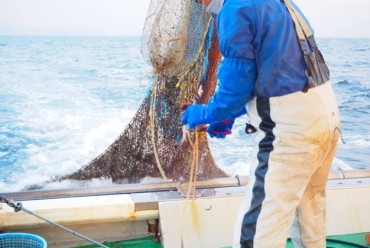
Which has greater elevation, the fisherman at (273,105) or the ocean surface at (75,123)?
the fisherman at (273,105)

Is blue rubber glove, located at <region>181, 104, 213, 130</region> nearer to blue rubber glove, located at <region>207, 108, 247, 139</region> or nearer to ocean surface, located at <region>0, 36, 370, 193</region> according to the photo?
blue rubber glove, located at <region>207, 108, 247, 139</region>

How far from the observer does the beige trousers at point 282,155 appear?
6.06 feet

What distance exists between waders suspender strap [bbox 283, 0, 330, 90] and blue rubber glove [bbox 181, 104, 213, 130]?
487 millimetres

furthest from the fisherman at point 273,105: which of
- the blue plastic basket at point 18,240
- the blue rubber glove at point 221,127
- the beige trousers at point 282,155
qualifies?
the blue plastic basket at point 18,240

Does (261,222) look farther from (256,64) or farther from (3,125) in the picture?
(3,125)

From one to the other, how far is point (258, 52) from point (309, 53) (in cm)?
26

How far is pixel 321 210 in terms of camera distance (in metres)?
2.21

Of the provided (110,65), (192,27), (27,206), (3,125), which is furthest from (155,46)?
(110,65)

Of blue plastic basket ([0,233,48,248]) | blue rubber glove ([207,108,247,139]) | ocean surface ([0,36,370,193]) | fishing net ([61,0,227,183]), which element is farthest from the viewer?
ocean surface ([0,36,370,193])

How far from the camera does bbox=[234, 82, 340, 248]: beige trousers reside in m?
1.85

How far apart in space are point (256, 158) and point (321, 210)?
0.53m

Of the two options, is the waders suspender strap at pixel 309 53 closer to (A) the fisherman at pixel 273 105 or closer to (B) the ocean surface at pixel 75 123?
(A) the fisherman at pixel 273 105

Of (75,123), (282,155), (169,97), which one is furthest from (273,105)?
(75,123)

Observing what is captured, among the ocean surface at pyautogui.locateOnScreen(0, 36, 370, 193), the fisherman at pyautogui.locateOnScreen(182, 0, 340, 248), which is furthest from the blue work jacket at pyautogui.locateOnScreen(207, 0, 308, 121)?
the ocean surface at pyautogui.locateOnScreen(0, 36, 370, 193)
